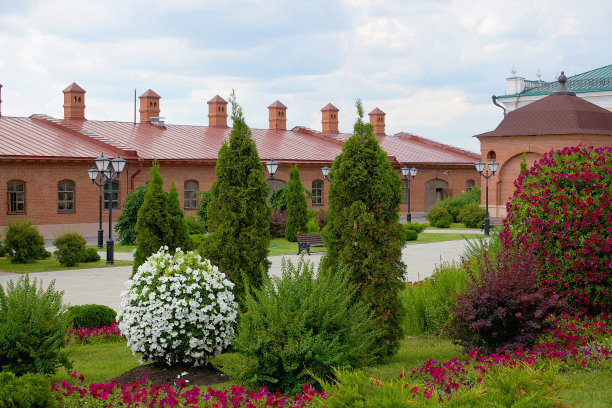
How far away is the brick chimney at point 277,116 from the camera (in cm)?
4759

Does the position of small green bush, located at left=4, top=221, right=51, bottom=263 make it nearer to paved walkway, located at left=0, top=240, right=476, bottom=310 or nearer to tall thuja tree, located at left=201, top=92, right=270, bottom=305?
paved walkway, located at left=0, top=240, right=476, bottom=310

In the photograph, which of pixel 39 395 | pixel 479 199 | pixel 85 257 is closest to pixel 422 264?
pixel 85 257

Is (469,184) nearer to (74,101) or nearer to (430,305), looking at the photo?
(74,101)

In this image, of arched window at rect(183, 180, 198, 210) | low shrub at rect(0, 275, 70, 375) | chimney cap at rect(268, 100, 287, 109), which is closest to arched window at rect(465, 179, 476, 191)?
chimney cap at rect(268, 100, 287, 109)

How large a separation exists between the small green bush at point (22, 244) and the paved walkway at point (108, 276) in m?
2.14

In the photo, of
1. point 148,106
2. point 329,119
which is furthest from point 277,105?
point 148,106

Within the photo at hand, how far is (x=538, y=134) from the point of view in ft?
132

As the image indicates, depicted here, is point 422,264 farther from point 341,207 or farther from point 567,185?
→ point 341,207

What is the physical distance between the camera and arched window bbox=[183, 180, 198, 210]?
119ft

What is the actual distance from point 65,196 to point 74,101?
8774 mm

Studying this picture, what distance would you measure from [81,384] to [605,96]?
47567 millimetres

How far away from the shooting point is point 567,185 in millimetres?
10008

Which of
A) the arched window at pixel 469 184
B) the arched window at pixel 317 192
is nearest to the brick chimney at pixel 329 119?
the arched window at pixel 469 184

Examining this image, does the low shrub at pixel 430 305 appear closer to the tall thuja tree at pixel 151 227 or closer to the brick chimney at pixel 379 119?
the tall thuja tree at pixel 151 227
